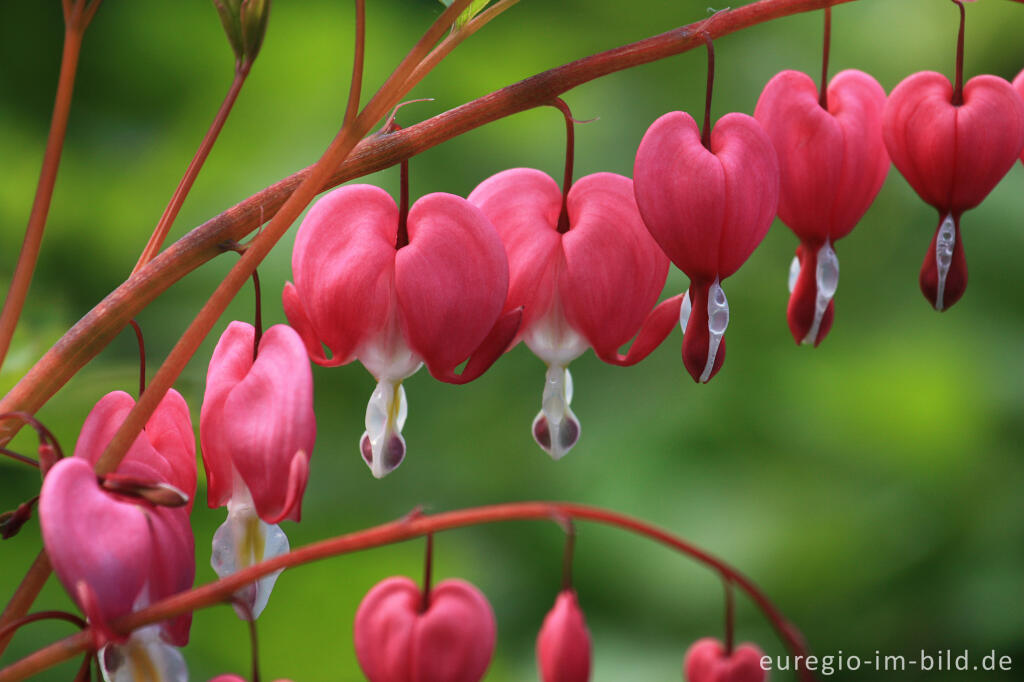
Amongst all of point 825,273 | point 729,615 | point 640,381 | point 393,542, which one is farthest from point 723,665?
point 640,381

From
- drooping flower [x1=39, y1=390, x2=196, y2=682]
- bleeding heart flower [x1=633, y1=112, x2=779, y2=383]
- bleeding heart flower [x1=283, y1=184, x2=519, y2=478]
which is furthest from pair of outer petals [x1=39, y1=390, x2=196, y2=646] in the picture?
bleeding heart flower [x1=633, y1=112, x2=779, y2=383]

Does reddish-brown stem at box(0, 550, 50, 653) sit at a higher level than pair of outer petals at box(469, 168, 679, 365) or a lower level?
lower

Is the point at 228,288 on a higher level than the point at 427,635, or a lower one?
higher

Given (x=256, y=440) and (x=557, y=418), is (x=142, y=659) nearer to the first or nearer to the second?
(x=256, y=440)

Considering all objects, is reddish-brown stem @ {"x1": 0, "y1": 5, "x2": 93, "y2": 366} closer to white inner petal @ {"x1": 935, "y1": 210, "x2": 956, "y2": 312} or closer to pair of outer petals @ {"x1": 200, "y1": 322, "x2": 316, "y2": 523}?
pair of outer petals @ {"x1": 200, "y1": 322, "x2": 316, "y2": 523}

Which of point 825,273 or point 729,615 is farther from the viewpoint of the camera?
point 825,273

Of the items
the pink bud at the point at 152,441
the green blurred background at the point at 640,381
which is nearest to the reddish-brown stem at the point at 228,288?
the pink bud at the point at 152,441
